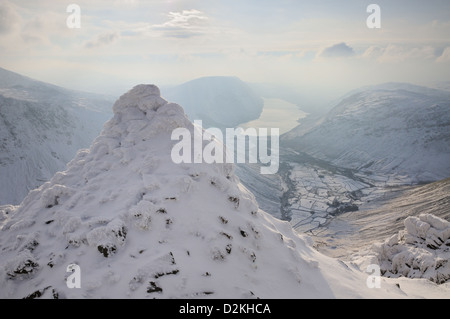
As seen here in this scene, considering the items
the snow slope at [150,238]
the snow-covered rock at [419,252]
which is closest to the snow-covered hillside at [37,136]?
the snow slope at [150,238]

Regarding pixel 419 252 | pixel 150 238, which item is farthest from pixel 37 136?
pixel 419 252

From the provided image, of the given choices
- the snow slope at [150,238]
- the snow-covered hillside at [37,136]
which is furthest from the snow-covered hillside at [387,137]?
the snow-covered hillside at [37,136]

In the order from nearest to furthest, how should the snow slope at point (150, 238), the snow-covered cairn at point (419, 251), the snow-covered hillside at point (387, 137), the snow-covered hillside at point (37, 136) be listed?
the snow slope at point (150, 238)
the snow-covered cairn at point (419, 251)
the snow-covered hillside at point (37, 136)
the snow-covered hillside at point (387, 137)

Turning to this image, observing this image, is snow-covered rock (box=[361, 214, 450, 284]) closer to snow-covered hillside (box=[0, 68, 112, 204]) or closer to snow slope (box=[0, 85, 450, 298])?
snow slope (box=[0, 85, 450, 298])

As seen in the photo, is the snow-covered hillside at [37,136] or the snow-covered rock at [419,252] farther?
the snow-covered hillside at [37,136]

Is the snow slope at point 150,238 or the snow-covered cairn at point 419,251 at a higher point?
the snow slope at point 150,238

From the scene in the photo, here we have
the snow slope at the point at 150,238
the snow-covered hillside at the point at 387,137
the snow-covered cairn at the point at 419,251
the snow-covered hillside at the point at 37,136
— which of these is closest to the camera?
the snow slope at the point at 150,238

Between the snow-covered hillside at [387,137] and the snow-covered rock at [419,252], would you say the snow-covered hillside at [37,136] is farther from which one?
the snow-covered hillside at [387,137]
